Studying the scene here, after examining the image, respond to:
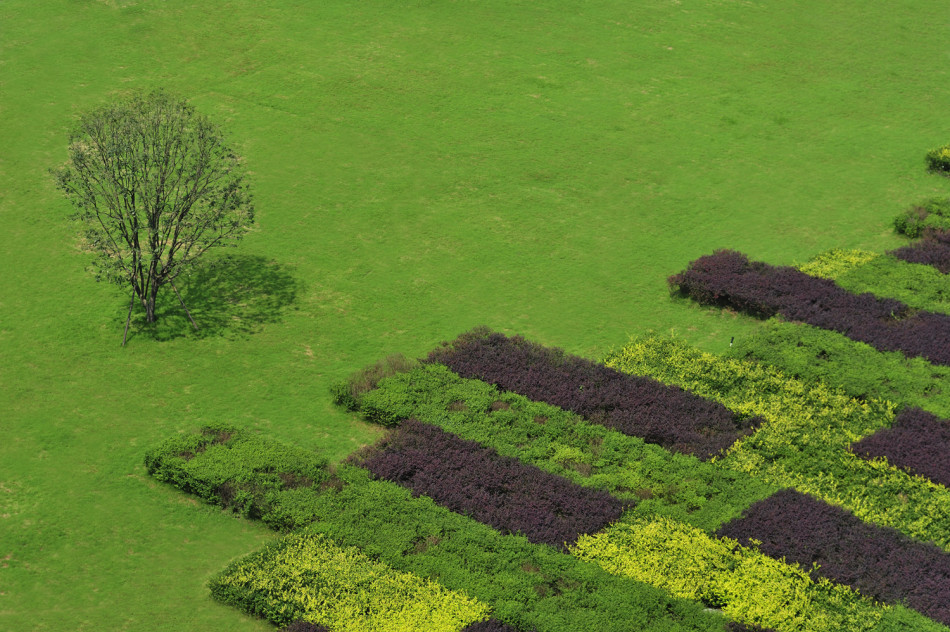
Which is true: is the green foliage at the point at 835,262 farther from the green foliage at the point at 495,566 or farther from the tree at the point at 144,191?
the tree at the point at 144,191

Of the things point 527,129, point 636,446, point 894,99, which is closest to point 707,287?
point 636,446

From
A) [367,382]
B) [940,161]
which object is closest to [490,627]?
[367,382]

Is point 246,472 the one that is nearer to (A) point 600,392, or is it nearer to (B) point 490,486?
(B) point 490,486

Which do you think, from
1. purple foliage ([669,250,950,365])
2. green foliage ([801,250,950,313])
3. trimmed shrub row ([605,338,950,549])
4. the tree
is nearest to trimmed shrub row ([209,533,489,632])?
trimmed shrub row ([605,338,950,549])

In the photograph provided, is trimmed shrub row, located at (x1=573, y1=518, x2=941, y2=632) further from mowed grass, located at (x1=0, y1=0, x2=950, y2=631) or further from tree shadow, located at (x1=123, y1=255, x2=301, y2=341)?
tree shadow, located at (x1=123, y1=255, x2=301, y2=341)

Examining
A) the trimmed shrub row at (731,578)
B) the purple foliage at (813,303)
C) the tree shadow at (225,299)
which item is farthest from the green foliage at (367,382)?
the purple foliage at (813,303)
